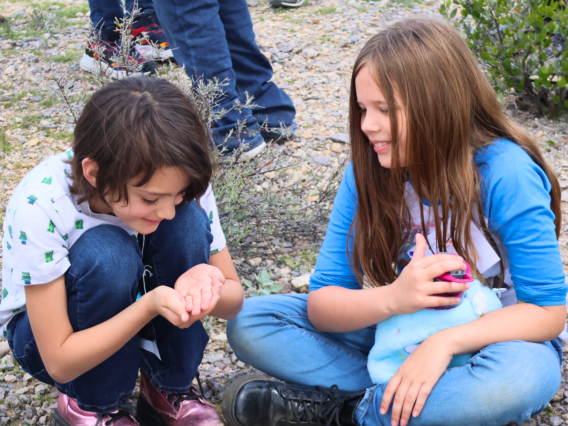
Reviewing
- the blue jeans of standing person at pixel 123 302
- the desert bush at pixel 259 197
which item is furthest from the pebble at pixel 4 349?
the desert bush at pixel 259 197

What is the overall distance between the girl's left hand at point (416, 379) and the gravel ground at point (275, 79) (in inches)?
18.9

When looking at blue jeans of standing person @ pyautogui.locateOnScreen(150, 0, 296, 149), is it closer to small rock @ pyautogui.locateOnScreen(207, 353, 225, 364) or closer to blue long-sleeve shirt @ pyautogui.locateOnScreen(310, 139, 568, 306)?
small rock @ pyautogui.locateOnScreen(207, 353, 225, 364)

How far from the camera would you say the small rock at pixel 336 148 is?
351cm

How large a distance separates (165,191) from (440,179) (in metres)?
0.75

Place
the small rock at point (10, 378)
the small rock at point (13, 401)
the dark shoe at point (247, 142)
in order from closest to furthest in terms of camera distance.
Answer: the small rock at point (13, 401) < the small rock at point (10, 378) < the dark shoe at point (247, 142)

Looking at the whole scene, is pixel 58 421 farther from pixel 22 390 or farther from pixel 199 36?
pixel 199 36

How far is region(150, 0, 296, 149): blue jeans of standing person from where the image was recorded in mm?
2939

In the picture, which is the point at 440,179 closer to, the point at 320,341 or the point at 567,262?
the point at 320,341

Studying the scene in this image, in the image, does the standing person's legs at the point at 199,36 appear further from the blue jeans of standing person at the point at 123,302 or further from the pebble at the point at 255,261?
the blue jeans of standing person at the point at 123,302

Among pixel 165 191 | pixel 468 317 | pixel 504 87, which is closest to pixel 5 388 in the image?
pixel 165 191

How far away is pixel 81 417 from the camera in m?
1.65

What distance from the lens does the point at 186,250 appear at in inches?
65.5

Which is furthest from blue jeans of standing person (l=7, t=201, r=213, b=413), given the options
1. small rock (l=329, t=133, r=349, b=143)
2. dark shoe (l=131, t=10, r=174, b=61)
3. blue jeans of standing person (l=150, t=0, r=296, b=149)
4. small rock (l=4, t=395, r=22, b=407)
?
dark shoe (l=131, t=10, r=174, b=61)

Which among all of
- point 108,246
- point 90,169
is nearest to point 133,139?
point 90,169
